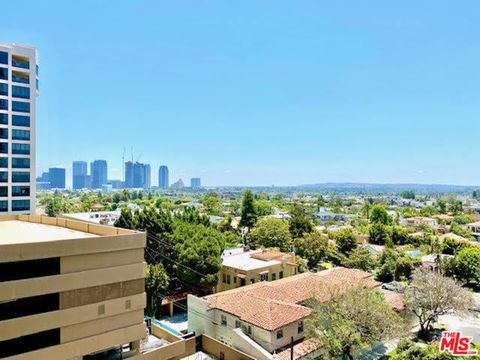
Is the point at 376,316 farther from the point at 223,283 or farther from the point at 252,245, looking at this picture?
the point at 252,245

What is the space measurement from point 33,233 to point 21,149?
98.8ft

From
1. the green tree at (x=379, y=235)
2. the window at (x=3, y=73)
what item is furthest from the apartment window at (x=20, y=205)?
the green tree at (x=379, y=235)

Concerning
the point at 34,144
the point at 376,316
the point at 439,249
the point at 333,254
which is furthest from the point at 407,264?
the point at 34,144

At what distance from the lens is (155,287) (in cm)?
2997

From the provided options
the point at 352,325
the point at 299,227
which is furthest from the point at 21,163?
the point at 352,325

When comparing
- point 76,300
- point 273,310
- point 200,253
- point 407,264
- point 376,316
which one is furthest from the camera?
point 407,264

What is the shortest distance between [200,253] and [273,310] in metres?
10.5

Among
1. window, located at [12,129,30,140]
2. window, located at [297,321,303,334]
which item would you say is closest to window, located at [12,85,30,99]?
window, located at [12,129,30,140]

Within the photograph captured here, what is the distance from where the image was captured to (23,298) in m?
14.8

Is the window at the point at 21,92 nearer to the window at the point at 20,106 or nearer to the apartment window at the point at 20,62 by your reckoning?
the window at the point at 20,106

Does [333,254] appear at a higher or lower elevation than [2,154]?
lower

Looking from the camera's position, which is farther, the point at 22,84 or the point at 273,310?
the point at 22,84

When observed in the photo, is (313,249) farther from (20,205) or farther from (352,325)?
(20,205)

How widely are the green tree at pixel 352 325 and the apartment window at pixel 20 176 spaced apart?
3910 cm
